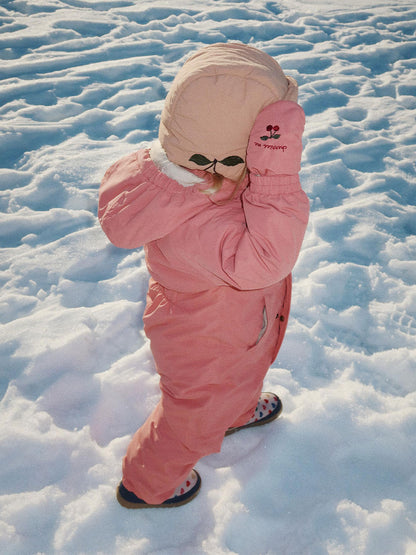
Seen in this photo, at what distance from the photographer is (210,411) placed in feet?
3.55

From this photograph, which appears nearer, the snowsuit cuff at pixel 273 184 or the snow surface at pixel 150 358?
the snowsuit cuff at pixel 273 184

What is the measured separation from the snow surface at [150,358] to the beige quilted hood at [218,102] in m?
1.02

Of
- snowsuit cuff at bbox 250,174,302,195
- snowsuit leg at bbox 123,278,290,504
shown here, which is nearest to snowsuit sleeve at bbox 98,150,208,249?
snowsuit cuff at bbox 250,174,302,195

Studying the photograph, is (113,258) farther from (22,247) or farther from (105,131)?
(105,131)

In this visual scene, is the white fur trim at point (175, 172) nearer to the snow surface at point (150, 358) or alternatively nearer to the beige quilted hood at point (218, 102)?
the beige quilted hood at point (218, 102)

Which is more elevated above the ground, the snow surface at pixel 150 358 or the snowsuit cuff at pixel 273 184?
the snowsuit cuff at pixel 273 184

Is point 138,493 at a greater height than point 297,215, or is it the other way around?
point 297,215

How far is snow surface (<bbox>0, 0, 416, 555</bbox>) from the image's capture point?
120cm

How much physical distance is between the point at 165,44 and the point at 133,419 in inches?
172

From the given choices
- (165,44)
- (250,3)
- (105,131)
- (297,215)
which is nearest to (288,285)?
(297,215)

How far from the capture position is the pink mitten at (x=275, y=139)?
0.81 meters

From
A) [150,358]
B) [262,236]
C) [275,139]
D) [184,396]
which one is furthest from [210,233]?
[150,358]

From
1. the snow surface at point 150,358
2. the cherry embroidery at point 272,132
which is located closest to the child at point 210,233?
the cherry embroidery at point 272,132

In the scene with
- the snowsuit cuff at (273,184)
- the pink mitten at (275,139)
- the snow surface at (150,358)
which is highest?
the pink mitten at (275,139)
